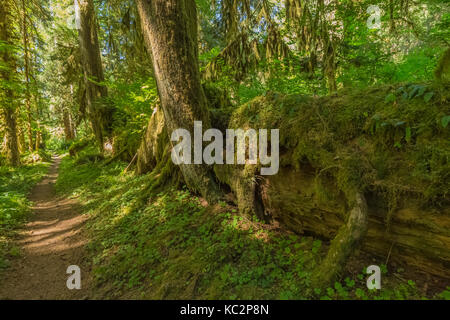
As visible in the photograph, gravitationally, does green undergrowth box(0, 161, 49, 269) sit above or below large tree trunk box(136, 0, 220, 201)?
below

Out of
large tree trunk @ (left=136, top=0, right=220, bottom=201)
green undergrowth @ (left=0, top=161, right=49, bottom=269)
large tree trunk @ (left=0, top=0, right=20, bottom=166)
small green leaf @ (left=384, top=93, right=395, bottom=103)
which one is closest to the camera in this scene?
small green leaf @ (left=384, top=93, right=395, bottom=103)

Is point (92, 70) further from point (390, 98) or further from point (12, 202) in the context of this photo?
point (390, 98)

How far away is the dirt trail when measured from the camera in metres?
3.69

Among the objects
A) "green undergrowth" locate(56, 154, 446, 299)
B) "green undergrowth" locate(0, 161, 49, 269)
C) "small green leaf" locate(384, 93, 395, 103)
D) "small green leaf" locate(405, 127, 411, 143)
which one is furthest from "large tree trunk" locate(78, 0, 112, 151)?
"small green leaf" locate(405, 127, 411, 143)

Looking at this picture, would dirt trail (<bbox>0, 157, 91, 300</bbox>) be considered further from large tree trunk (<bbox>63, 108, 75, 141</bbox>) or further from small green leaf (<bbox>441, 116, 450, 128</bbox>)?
large tree trunk (<bbox>63, 108, 75, 141</bbox>)

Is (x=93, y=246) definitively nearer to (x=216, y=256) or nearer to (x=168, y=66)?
(x=216, y=256)

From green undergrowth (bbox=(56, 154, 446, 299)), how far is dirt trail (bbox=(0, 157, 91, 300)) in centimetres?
39

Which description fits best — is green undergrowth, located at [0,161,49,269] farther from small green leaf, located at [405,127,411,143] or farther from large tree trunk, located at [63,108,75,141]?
large tree trunk, located at [63,108,75,141]

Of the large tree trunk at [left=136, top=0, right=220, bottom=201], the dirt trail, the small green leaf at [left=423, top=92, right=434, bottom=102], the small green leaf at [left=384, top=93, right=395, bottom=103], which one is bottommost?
the dirt trail

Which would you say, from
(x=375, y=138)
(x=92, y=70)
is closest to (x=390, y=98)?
Answer: (x=375, y=138)

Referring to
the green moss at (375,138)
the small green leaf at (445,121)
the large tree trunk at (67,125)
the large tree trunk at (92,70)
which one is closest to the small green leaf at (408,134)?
the green moss at (375,138)

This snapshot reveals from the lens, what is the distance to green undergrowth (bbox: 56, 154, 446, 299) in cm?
268

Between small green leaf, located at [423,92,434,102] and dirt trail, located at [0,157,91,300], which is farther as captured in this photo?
dirt trail, located at [0,157,91,300]

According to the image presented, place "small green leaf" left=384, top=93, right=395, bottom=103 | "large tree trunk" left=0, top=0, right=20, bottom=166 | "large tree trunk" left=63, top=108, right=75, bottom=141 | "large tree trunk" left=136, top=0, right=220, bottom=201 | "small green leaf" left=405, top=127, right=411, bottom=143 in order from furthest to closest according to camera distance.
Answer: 1. "large tree trunk" left=63, top=108, right=75, bottom=141
2. "large tree trunk" left=0, top=0, right=20, bottom=166
3. "large tree trunk" left=136, top=0, right=220, bottom=201
4. "small green leaf" left=384, top=93, right=395, bottom=103
5. "small green leaf" left=405, top=127, right=411, bottom=143
